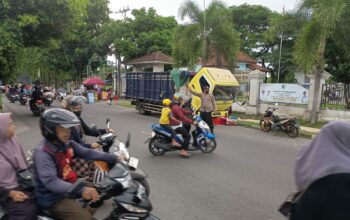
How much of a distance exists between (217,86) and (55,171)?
13613mm

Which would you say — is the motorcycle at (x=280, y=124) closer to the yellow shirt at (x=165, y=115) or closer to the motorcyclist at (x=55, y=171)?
the yellow shirt at (x=165, y=115)

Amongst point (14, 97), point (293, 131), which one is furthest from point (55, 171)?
point (14, 97)

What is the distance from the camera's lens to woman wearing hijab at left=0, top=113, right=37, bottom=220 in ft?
10.0

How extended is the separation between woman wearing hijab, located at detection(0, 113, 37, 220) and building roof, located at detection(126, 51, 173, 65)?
29643 millimetres

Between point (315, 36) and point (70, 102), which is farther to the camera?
point (315, 36)

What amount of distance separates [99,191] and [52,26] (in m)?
16.4

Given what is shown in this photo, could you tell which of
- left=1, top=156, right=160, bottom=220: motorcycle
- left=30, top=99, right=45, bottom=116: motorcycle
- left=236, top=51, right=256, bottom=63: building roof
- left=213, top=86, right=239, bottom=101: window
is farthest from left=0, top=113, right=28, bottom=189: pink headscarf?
left=236, top=51, right=256, bottom=63: building roof

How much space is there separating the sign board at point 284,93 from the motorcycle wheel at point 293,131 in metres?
4.01

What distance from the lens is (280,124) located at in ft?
43.9

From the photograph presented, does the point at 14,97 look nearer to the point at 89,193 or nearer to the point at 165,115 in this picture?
the point at 165,115

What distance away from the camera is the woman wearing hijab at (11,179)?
3.06 metres

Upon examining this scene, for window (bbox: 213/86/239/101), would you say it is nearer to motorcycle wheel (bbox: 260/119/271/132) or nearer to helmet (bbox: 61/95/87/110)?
motorcycle wheel (bbox: 260/119/271/132)

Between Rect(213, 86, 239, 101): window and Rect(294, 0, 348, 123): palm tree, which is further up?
Rect(294, 0, 348, 123): palm tree

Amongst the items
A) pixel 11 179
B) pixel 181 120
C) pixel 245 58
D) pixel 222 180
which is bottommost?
pixel 222 180
